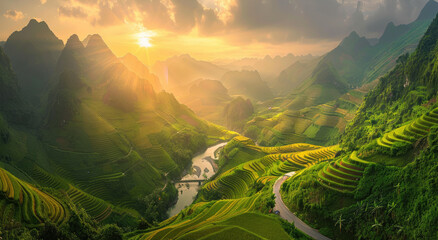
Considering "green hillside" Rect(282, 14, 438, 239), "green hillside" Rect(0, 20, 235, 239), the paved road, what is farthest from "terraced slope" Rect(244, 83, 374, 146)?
the paved road

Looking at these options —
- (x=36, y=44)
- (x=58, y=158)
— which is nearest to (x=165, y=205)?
(x=58, y=158)

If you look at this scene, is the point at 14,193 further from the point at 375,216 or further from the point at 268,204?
the point at 375,216

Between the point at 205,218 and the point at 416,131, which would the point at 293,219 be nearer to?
the point at 205,218

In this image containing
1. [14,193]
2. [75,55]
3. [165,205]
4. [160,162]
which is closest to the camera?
[14,193]

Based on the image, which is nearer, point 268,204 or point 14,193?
point 268,204

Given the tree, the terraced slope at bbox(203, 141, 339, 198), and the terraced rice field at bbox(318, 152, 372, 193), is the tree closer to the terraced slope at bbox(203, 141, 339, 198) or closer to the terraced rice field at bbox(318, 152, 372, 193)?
the terraced rice field at bbox(318, 152, 372, 193)

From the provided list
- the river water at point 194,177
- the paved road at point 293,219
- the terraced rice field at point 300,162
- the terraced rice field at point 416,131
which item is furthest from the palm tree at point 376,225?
the river water at point 194,177
